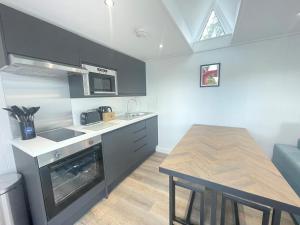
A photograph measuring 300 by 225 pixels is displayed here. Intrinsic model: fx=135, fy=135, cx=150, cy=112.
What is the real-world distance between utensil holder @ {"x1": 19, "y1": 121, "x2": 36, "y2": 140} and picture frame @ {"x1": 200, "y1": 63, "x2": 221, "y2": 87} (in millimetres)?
2627

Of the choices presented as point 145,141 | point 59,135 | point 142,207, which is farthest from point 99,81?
point 142,207

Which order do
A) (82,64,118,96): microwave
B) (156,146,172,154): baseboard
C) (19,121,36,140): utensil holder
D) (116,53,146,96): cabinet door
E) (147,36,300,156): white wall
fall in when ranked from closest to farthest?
(19,121,36,140): utensil holder
(82,64,118,96): microwave
(147,36,300,156): white wall
(116,53,146,96): cabinet door
(156,146,172,154): baseboard

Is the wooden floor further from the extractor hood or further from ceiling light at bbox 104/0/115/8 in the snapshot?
ceiling light at bbox 104/0/115/8

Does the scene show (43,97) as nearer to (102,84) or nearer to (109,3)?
(102,84)

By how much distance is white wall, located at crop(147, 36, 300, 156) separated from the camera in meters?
2.01

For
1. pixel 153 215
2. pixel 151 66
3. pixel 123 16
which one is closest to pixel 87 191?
pixel 153 215

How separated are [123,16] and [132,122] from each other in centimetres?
145

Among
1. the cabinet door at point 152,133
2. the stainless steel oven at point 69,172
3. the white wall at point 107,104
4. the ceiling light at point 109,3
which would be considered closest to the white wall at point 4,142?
the stainless steel oven at point 69,172

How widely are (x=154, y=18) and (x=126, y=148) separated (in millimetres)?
1783

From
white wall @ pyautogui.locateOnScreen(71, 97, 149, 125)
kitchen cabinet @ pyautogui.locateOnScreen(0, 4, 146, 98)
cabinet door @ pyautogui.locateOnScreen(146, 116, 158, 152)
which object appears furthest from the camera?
cabinet door @ pyautogui.locateOnScreen(146, 116, 158, 152)

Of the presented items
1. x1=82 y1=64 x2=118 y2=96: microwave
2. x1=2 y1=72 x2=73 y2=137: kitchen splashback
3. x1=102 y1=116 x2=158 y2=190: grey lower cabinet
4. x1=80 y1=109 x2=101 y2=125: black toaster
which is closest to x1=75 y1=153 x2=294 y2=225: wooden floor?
x1=102 y1=116 x2=158 y2=190: grey lower cabinet

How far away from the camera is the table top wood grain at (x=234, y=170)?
77cm

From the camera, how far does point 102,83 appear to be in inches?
80.4

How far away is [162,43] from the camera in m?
2.11
